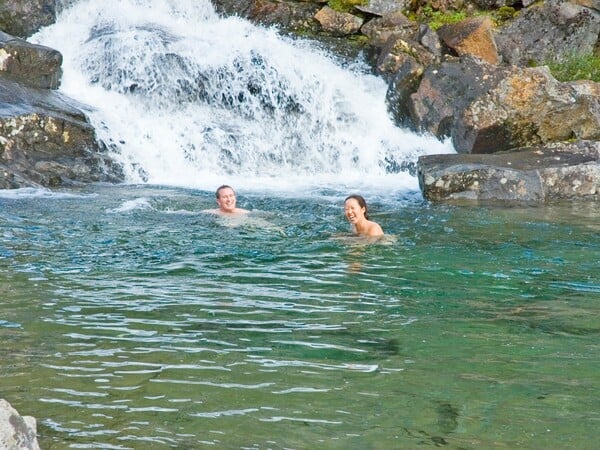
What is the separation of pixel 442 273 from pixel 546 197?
6.43 m

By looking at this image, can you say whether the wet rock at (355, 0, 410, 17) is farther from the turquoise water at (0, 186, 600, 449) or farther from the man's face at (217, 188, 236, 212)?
the turquoise water at (0, 186, 600, 449)

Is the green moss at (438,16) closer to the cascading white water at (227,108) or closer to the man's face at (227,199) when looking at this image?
the cascading white water at (227,108)

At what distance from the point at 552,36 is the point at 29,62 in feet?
39.8

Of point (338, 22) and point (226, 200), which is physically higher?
point (338, 22)

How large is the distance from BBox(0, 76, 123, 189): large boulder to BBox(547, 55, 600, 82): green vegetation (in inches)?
428

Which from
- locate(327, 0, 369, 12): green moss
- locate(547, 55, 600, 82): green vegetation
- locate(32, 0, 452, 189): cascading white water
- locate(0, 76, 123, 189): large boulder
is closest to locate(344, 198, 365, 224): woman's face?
locate(32, 0, 452, 189): cascading white water

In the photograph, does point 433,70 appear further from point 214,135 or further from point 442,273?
point 442,273

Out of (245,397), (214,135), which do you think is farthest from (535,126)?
(245,397)

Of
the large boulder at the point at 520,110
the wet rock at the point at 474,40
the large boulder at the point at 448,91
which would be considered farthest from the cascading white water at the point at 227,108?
the wet rock at the point at 474,40

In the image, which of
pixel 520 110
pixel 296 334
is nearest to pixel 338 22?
pixel 520 110

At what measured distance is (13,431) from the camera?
144 inches

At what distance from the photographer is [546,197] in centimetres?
1468

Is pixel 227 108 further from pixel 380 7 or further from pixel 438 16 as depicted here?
pixel 438 16

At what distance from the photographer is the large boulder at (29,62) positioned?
1738 centimetres
